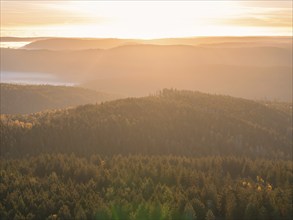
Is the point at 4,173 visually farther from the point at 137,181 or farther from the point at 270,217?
the point at 270,217

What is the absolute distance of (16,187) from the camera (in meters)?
86.6

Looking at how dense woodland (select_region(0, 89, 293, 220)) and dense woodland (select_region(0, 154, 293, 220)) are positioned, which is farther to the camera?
dense woodland (select_region(0, 89, 293, 220))

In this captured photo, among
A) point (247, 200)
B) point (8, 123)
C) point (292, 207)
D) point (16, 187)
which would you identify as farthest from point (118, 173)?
point (8, 123)

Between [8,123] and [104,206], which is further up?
[104,206]

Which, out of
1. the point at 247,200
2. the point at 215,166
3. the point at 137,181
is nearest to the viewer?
the point at 247,200

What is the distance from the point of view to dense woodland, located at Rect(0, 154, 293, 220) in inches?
2702

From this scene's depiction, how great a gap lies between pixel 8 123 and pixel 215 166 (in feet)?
320

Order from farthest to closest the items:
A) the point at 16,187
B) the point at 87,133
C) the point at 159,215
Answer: the point at 87,133 < the point at 16,187 < the point at 159,215

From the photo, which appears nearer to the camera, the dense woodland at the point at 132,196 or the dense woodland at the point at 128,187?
the dense woodland at the point at 132,196

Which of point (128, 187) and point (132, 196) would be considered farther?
point (128, 187)

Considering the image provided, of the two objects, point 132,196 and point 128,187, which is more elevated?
point 132,196

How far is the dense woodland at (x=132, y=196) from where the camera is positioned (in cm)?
6862

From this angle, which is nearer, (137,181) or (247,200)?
(247,200)

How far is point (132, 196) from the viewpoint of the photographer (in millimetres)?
80562
